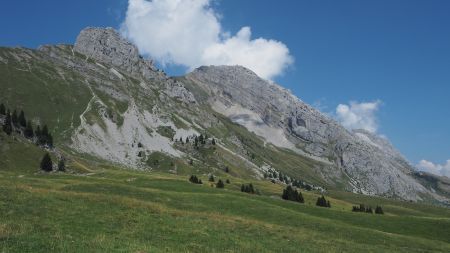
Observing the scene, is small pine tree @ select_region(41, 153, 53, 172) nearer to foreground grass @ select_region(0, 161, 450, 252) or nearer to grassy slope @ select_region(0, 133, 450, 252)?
foreground grass @ select_region(0, 161, 450, 252)

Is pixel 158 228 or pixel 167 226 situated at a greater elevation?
pixel 167 226

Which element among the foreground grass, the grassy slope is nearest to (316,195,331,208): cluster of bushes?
the grassy slope

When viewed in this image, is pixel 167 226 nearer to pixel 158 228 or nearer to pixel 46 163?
pixel 158 228

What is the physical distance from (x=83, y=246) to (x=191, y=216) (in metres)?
17.6

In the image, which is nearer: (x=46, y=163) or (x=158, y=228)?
(x=158, y=228)

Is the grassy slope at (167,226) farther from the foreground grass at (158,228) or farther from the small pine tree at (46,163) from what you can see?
the small pine tree at (46,163)

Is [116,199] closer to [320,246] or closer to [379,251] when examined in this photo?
[320,246]

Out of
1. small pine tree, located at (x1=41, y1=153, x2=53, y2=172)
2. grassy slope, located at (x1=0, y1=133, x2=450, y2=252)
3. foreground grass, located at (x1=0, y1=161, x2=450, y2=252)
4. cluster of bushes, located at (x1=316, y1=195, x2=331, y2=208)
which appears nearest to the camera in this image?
foreground grass, located at (x1=0, y1=161, x2=450, y2=252)

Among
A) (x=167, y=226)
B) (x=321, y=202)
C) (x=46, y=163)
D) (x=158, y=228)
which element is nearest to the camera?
(x=158, y=228)

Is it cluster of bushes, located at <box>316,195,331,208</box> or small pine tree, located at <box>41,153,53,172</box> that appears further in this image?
small pine tree, located at <box>41,153,53,172</box>

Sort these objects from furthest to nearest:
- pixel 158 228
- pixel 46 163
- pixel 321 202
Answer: pixel 46 163 < pixel 321 202 < pixel 158 228

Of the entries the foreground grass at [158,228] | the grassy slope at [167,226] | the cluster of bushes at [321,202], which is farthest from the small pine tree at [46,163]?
the cluster of bushes at [321,202]

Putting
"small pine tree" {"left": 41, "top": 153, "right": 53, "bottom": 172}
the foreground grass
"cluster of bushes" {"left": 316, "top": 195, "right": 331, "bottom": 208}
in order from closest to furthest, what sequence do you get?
the foreground grass
"cluster of bushes" {"left": 316, "top": 195, "right": 331, "bottom": 208}
"small pine tree" {"left": 41, "top": 153, "right": 53, "bottom": 172}

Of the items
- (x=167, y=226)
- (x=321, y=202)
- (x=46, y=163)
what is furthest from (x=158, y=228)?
(x=46, y=163)
